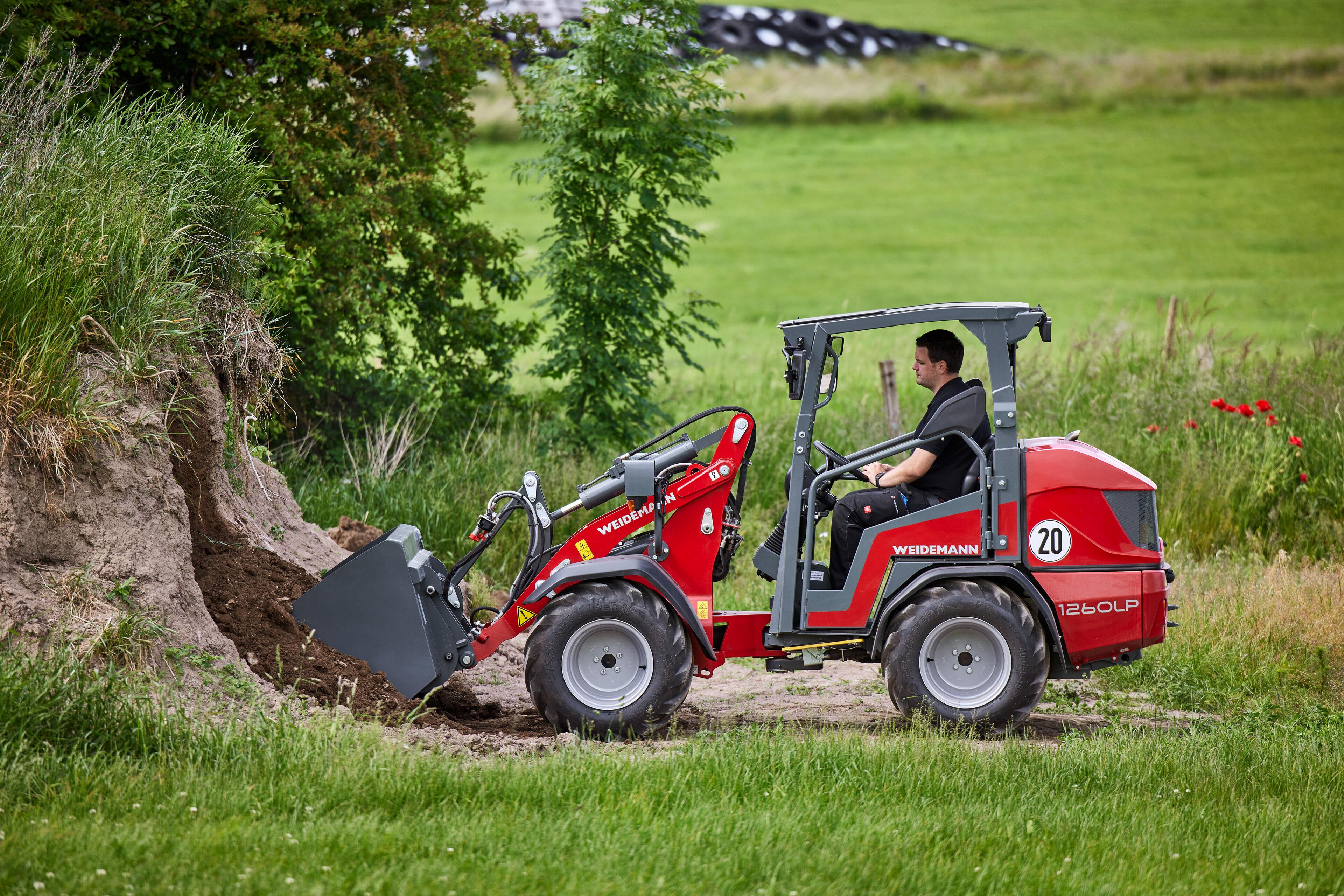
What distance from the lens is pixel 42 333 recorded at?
575 centimetres

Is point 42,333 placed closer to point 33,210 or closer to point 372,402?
point 33,210

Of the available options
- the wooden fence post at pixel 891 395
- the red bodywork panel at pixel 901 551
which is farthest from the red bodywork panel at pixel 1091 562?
the wooden fence post at pixel 891 395

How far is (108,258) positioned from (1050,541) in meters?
5.24

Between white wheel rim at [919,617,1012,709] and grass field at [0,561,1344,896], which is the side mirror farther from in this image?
grass field at [0,561,1344,896]

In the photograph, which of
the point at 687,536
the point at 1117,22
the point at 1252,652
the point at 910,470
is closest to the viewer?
the point at 910,470

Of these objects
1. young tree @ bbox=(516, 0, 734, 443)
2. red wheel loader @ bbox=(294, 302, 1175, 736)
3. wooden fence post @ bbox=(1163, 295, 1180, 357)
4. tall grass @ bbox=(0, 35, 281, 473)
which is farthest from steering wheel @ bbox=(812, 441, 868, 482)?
wooden fence post @ bbox=(1163, 295, 1180, 357)

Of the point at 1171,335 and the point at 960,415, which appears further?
the point at 1171,335

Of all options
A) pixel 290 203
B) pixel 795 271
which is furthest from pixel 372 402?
pixel 795 271

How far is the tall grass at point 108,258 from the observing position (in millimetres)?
5746

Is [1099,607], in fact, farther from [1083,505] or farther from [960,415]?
[960,415]

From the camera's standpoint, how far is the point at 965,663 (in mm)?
6277

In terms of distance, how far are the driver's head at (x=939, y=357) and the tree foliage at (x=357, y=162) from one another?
16.8ft

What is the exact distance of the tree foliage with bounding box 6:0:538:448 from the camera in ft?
32.9

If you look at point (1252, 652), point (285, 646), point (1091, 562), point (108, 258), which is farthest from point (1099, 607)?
point (108, 258)
